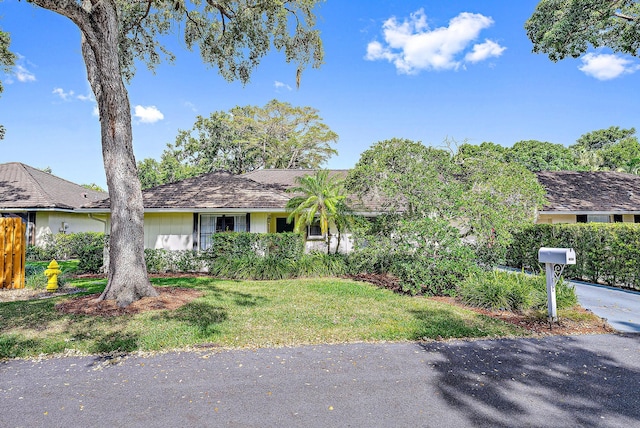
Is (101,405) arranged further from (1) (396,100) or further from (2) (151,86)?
(1) (396,100)

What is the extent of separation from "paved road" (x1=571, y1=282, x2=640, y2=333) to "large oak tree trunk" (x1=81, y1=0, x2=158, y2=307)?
9.34 m

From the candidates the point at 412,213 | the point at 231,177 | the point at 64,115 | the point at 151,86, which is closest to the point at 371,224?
the point at 412,213

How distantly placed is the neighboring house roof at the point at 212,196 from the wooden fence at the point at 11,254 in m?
3.13

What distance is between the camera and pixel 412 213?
9555mm

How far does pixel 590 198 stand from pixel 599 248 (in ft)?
30.9

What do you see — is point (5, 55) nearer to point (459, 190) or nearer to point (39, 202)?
point (39, 202)

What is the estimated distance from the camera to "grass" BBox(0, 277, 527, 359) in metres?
5.00

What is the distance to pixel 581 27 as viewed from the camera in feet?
36.3

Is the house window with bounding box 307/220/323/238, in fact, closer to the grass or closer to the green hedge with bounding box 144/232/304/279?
the green hedge with bounding box 144/232/304/279

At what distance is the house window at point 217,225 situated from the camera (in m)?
13.2

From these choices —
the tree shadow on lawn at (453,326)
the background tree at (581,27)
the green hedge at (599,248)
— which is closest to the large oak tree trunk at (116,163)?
the tree shadow on lawn at (453,326)

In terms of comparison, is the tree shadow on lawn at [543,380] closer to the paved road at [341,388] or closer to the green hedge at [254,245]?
the paved road at [341,388]

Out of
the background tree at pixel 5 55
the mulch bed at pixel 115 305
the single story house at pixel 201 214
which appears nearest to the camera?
the mulch bed at pixel 115 305

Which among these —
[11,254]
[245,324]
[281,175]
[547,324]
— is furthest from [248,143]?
[547,324]
